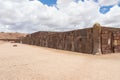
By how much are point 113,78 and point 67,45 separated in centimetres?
1186

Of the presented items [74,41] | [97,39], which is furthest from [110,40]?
[74,41]

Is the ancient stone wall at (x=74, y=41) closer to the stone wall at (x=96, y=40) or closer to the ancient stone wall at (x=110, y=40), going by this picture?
A: the stone wall at (x=96, y=40)

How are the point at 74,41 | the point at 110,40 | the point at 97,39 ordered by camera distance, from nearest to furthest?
the point at 97,39
the point at 110,40
the point at 74,41

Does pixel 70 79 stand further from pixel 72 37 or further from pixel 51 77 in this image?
pixel 72 37

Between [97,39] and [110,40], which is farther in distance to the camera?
[110,40]

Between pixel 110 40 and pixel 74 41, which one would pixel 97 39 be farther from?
pixel 74 41

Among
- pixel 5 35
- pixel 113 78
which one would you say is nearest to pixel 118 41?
pixel 113 78

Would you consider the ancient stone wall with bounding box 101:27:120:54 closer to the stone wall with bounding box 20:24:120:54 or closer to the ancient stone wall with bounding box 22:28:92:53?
the stone wall with bounding box 20:24:120:54

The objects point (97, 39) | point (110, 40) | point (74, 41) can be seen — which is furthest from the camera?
point (74, 41)

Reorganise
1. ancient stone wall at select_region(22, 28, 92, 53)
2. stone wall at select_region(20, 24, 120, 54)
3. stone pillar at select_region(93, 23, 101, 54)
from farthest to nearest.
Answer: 1. ancient stone wall at select_region(22, 28, 92, 53)
2. stone wall at select_region(20, 24, 120, 54)
3. stone pillar at select_region(93, 23, 101, 54)

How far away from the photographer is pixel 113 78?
6.49 metres

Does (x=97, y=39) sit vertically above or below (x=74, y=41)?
above

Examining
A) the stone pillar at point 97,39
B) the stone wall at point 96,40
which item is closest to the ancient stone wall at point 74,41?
the stone wall at point 96,40

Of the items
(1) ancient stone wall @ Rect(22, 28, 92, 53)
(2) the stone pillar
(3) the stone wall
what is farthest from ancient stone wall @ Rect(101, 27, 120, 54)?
(1) ancient stone wall @ Rect(22, 28, 92, 53)
